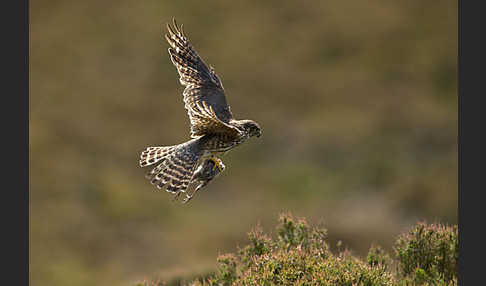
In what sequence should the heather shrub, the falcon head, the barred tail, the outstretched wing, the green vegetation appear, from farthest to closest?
the heather shrub → the green vegetation → the outstretched wing → the falcon head → the barred tail

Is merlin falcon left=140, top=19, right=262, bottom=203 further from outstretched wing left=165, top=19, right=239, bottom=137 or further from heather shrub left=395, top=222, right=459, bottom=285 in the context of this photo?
heather shrub left=395, top=222, right=459, bottom=285

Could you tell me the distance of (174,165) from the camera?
284 inches

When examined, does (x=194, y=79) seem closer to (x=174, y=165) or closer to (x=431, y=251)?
(x=174, y=165)

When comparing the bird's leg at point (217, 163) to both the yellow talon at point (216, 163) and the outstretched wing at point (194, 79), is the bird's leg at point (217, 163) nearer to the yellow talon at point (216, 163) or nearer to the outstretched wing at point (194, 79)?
the yellow talon at point (216, 163)

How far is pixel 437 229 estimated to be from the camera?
11789mm

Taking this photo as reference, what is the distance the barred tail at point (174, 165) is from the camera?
7070 mm

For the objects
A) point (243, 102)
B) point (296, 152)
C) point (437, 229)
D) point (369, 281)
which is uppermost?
point (243, 102)

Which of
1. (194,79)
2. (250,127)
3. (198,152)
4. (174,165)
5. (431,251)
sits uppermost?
(194,79)

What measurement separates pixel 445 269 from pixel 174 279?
5.78 meters

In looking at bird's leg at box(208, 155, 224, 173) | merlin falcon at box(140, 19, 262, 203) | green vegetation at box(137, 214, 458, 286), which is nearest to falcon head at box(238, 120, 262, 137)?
merlin falcon at box(140, 19, 262, 203)

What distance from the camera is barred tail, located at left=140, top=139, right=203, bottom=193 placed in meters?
7.07

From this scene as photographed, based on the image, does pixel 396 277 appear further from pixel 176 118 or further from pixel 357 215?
pixel 176 118

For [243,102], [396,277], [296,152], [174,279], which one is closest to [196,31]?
[243,102]

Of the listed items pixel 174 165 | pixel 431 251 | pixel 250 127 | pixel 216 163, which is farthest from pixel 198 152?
pixel 431 251
